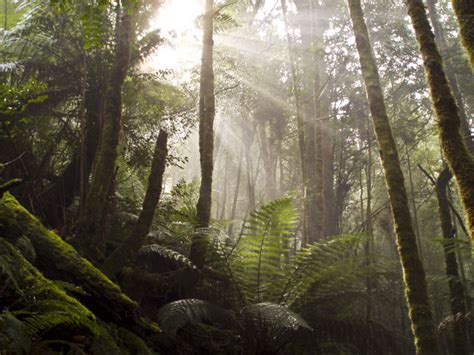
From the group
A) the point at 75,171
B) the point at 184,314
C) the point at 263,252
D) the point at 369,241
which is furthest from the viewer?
the point at 369,241

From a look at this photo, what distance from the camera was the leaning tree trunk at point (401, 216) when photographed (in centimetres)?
332

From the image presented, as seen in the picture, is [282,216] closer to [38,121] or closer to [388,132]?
[388,132]

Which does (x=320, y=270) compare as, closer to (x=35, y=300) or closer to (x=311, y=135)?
(x=35, y=300)

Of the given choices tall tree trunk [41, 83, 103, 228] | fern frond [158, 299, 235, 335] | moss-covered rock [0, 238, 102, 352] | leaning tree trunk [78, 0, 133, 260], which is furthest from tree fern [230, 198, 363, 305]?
moss-covered rock [0, 238, 102, 352]

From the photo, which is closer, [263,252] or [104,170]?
[104,170]

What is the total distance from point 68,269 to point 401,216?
2.79m

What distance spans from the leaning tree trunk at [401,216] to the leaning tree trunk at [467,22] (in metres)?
1.44

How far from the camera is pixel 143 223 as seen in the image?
3.99 metres

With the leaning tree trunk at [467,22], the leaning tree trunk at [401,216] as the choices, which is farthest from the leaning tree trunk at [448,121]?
the leaning tree trunk at [401,216]

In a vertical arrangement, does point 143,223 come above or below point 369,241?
below

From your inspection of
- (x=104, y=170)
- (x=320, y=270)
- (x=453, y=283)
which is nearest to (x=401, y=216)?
(x=320, y=270)

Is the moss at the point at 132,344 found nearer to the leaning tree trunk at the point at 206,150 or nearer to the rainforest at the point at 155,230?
the rainforest at the point at 155,230

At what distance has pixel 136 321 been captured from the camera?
290 cm

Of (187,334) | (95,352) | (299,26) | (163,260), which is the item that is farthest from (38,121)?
(299,26)
